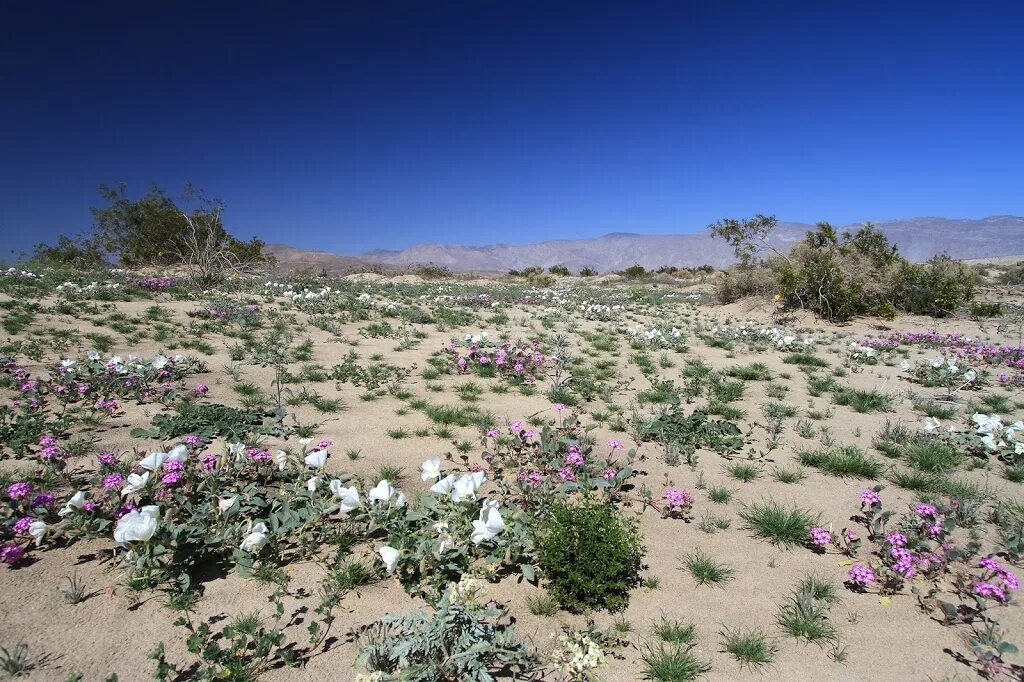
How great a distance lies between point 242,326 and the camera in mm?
9070

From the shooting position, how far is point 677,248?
147625mm

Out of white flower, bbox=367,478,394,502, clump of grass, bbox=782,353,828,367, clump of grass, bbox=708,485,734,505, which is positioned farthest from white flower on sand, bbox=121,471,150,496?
clump of grass, bbox=782,353,828,367

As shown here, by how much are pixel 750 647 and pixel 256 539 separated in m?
2.75

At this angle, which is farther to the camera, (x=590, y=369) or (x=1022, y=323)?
(x=1022, y=323)

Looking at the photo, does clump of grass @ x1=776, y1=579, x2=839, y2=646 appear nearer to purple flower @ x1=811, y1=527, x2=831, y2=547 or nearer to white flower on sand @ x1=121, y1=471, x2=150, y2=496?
purple flower @ x1=811, y1=527, x2=831, y2=547

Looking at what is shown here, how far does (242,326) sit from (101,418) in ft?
15.5

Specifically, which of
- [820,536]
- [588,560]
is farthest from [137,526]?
[820,536]

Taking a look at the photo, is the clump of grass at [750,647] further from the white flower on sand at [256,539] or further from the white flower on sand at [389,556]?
the white flower on sand at [256,539]

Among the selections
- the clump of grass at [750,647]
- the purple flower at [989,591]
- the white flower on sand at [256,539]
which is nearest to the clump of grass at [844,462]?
the purple flower at [989,591]

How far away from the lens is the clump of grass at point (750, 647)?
2.40 m

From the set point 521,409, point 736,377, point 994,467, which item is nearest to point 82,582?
point 521,409

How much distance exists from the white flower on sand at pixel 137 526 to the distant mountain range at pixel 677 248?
93.5m

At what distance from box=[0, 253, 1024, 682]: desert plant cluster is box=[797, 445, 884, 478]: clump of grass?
3 centimetres

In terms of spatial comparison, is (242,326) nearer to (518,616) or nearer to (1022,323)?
(518,616)
